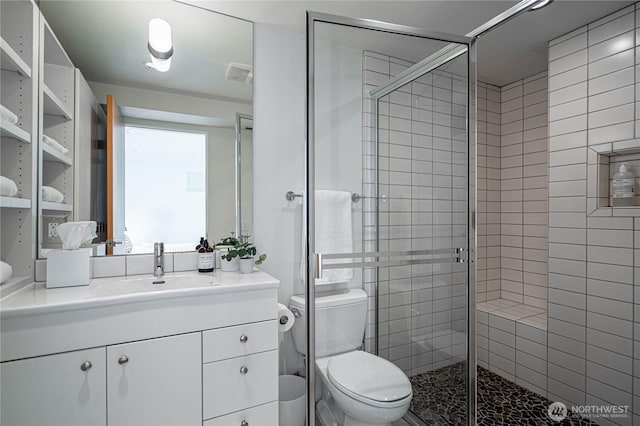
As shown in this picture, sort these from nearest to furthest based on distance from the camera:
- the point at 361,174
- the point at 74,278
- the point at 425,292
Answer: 1. the point at 74,278
2. the point at 361,174
3. the point at 425,292

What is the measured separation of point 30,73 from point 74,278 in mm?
879

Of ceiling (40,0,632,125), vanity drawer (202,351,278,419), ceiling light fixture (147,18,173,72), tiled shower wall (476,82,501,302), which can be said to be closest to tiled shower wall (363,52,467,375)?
ceiling (40,0,632,125)

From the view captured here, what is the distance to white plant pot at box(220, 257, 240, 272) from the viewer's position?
1.70 metres

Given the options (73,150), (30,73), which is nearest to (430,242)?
(73,150)

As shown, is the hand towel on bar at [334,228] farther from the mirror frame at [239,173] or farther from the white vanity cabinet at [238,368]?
the mirror frame at [239,173]

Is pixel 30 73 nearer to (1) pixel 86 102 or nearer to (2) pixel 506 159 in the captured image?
(1) pixel 86 102

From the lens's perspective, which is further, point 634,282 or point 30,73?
point 634,282

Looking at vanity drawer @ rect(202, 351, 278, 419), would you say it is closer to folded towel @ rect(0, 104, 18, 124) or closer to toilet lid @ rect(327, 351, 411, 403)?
toilet lid @ rect(327, 351, 411, 403)

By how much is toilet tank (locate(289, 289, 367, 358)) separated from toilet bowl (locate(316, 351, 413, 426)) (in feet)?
0.16

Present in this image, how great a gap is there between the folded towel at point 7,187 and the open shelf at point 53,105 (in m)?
0.39

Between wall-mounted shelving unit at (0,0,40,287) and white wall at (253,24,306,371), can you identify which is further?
white wall at (253,24,306,371)

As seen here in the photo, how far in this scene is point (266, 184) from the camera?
1917 millimetres

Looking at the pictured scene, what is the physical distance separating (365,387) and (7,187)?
65.6 inches

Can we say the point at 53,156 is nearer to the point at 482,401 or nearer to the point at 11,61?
the point at 11,61
